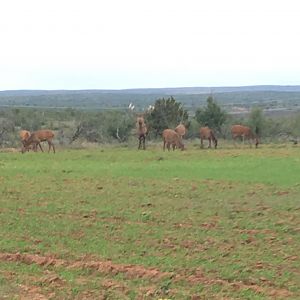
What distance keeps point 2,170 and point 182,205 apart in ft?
34.9

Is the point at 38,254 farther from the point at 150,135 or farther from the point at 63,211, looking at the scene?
the point at 150,135

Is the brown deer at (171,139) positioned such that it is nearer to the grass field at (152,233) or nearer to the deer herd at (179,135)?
the deer herd at (179,135)

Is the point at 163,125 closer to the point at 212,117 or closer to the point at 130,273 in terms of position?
the point at 212,117

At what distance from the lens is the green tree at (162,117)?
48812mm

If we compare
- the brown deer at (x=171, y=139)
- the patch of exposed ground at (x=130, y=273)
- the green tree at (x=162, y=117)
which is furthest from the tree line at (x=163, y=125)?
the patch of exposed ground at (x=130, y=273)

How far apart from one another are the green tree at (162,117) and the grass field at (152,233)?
2335cm

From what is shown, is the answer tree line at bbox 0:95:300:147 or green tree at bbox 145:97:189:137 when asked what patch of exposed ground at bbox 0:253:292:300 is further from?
green tree at bbox 145:97:189:137

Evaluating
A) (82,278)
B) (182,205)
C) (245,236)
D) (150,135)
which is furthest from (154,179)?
(150,135)

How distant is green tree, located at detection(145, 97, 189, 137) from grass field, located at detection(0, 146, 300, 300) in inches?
919

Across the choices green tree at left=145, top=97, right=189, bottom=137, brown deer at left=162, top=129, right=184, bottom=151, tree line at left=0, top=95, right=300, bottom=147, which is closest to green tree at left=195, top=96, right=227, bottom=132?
tree line at left=0, top=95, right=300, bottom=147

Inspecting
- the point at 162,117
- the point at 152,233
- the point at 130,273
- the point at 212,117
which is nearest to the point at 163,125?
the point at 162,117

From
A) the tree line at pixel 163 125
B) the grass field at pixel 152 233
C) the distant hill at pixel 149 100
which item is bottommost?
the distant hill at pixel 149 100

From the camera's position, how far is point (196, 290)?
9.89 m

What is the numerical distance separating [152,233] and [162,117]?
35.4m
